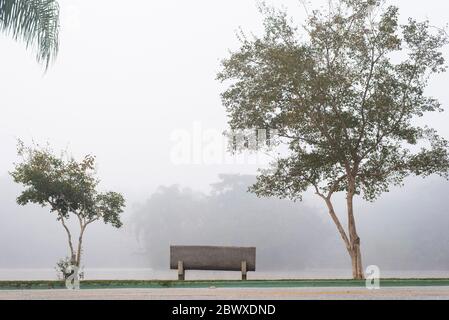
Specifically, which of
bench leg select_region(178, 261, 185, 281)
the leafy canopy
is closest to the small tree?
the leafy canopy

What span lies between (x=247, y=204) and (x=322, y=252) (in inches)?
1151

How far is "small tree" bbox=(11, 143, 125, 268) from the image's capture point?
26855 mm

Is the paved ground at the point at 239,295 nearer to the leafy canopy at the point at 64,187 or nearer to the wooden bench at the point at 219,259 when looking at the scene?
the wooden bench at the point at 219,259

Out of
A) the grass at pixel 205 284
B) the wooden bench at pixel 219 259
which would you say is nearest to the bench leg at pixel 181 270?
the wooden bench at pixel 219 259

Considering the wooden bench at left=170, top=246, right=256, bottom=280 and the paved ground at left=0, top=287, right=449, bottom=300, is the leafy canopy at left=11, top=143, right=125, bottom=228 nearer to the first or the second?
the wooden bench at left=170, top=246, right=256, bottom=280

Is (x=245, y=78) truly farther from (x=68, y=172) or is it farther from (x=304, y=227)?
(x=304, y=227)

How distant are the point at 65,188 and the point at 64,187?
0.24 ft

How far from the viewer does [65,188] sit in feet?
88.8

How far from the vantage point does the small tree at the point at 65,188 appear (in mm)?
26855

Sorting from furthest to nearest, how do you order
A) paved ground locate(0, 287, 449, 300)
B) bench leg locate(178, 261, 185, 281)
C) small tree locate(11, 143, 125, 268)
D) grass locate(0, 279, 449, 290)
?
small tree locate(11, 143, 125, 268) → bench leg locate(178, 261, 185, 281) → grass locate(0, 279, 449, 290) → paved ground locate(0, 287, 449, 300)

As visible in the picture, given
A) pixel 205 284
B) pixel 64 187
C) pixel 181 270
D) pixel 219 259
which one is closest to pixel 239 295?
pixel 205 284

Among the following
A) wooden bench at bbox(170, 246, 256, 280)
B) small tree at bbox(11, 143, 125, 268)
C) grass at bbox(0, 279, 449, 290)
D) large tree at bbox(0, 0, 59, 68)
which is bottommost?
grass at bbox(0, 279, 449, 290)

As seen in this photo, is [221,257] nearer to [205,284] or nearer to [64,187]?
[205,284]
